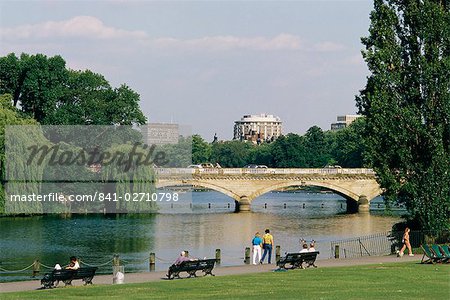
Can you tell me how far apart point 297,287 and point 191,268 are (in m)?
6.75

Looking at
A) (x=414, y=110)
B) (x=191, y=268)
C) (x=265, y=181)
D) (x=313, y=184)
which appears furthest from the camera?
(x=313, y=184)

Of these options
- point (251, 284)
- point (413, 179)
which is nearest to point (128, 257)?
point (413, 179)

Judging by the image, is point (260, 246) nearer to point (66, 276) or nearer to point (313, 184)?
point (66, 276)

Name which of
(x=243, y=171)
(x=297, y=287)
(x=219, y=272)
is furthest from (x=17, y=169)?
(x=297, y=287)

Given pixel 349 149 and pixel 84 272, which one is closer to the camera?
pixel 84 272

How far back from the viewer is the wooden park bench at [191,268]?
33719mm

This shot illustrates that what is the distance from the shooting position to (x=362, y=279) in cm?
3027

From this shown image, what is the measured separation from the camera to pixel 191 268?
1345 inches

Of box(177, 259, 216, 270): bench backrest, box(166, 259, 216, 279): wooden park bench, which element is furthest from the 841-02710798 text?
box(177, 259, 216, 270): bench backrest

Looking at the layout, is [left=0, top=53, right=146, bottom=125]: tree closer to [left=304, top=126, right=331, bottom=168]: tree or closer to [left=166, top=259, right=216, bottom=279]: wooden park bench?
[left=166, top=259, right=216, bottom=279]: wooden park bench

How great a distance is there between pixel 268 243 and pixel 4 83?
61140 millimetres

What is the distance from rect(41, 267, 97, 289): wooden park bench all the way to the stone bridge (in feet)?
194

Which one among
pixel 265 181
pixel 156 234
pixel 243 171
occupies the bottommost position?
pixel 156 234

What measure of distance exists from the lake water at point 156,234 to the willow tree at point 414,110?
7.99 m
